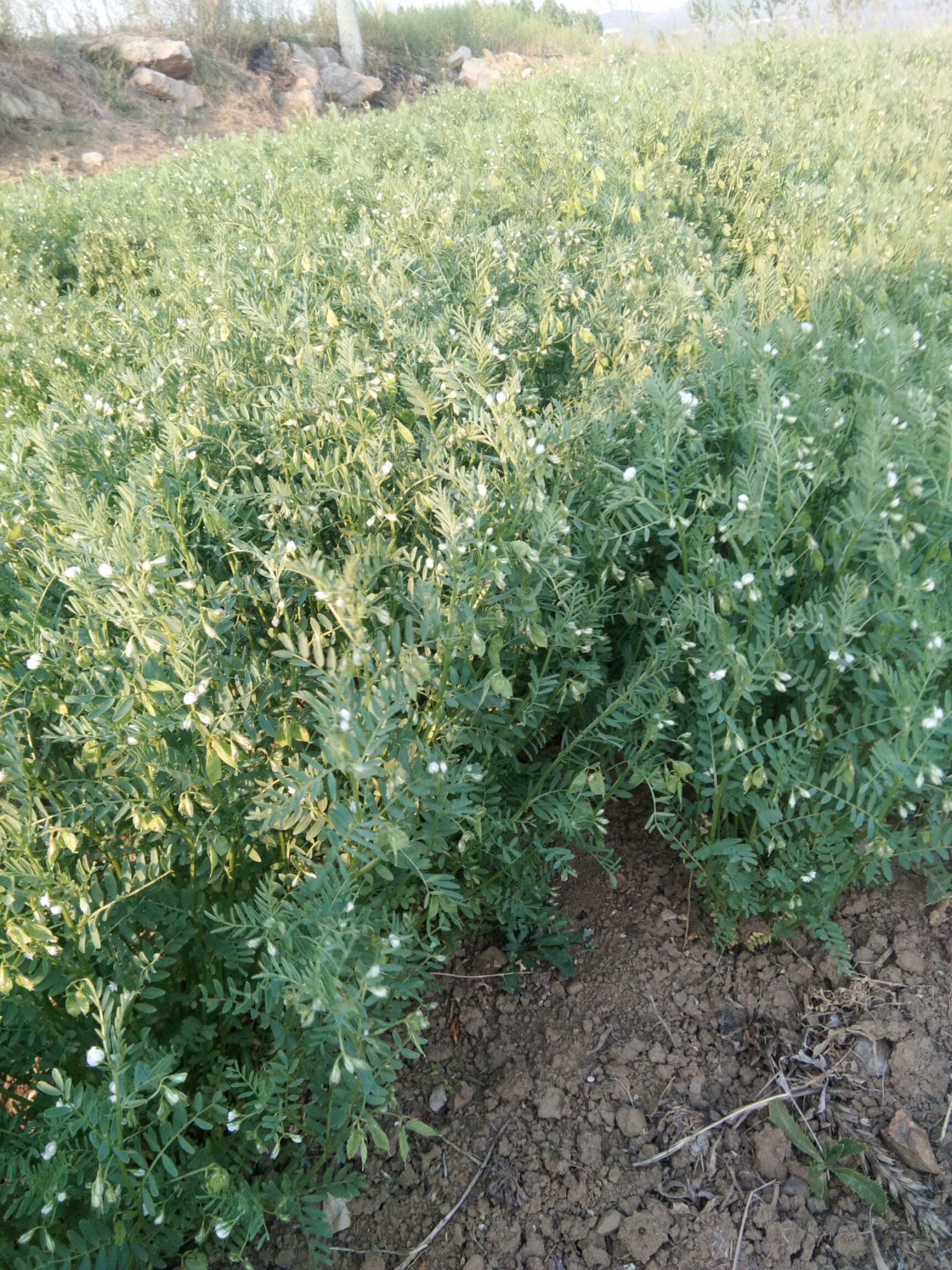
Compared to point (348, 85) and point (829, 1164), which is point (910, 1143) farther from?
point (348, 85)

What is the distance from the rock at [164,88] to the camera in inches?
564

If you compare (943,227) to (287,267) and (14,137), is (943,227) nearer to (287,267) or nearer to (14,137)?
(287,267)

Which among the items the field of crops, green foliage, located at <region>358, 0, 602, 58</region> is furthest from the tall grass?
the field of crops

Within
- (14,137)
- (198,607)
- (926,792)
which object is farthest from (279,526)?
(14,137)

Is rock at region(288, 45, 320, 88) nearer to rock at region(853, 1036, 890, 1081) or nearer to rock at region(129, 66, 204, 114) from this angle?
rock at region(129, 66, 204, 114)

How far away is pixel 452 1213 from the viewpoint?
199 centimetres

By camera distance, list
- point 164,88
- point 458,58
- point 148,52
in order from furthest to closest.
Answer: point 458,58 < point 148,52 < point 164,88

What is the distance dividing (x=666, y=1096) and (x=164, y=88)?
1702cm

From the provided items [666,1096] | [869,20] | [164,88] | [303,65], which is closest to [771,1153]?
[666,1096]

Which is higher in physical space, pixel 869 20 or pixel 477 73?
pixel 869 20

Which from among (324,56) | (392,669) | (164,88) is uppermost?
(392,669)

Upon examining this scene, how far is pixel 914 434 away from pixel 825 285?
1445 mm

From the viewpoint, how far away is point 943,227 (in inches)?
161

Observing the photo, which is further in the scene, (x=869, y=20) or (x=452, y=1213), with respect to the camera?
(x=869, y=20)
